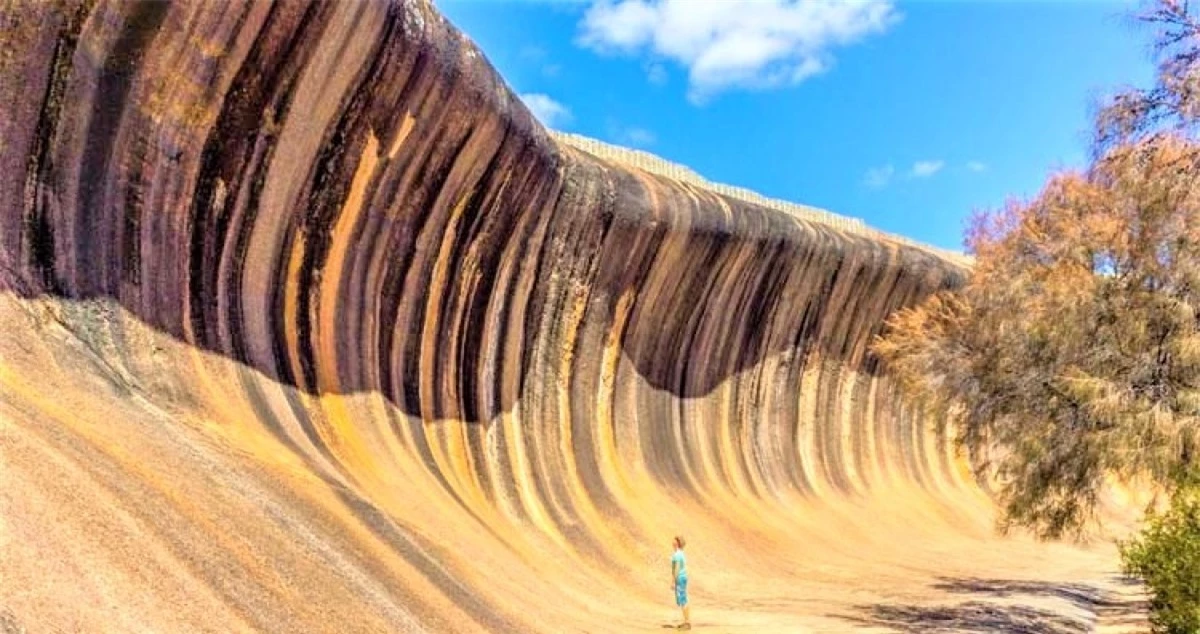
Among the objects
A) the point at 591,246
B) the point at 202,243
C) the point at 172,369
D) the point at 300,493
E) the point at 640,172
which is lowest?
the point at 300,493

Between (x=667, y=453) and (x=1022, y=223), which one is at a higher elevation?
(x=1022, y=223)

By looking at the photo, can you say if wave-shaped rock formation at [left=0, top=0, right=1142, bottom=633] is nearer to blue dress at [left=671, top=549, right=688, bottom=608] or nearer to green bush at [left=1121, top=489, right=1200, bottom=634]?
blue dress at [left=671, top=549, right=688, bottom=608]

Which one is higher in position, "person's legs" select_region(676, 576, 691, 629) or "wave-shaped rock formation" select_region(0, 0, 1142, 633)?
"wave-shaped rock formation" select_region(0, 0, 1142, 633)

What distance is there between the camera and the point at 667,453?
20969 mm

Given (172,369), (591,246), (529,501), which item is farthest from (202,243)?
(591,246)

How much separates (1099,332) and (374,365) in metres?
9.84

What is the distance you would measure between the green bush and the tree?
57cm

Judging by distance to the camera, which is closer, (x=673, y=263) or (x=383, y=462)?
(x=383, y=462)

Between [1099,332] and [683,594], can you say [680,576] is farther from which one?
[1099,332]

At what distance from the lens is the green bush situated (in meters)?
8.71

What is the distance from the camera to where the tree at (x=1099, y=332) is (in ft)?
33.4

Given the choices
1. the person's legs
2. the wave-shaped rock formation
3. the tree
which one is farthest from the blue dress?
the tree

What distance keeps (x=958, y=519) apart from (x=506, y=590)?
23.1 metres

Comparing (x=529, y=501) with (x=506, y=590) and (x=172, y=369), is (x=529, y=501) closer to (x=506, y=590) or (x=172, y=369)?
(x=506, y=590)
